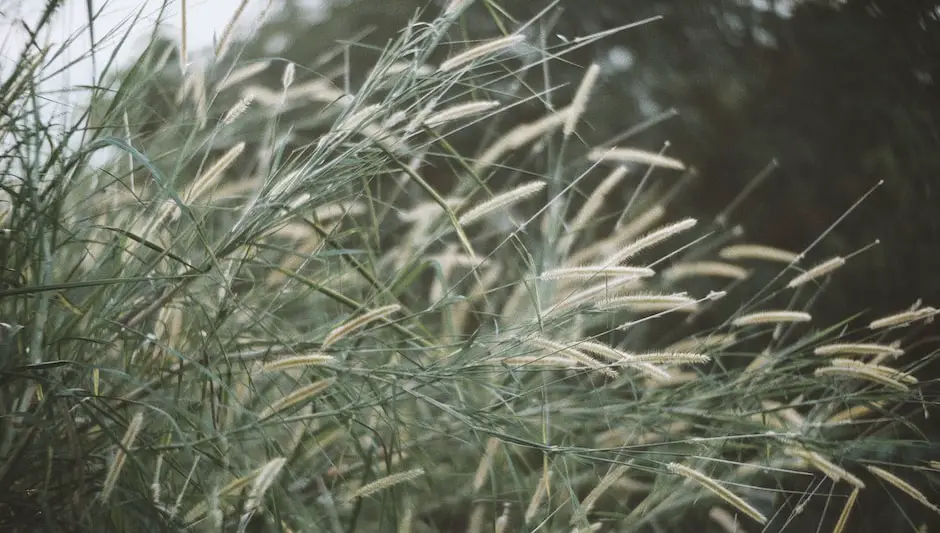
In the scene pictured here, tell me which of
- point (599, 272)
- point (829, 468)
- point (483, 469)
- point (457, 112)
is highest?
point (457, 112)

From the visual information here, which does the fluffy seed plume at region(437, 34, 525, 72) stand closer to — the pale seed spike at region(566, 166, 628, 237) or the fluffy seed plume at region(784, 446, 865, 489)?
the pale seed spike at region(566, 166, 628, 237)

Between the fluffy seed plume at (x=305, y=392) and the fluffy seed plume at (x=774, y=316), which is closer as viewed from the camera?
the fluffy seed plume at (x=305, y=392)

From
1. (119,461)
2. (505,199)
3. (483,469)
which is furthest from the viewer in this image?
(483,469)

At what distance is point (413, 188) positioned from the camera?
1.03 meters

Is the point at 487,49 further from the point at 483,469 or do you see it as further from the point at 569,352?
the point at 483,469

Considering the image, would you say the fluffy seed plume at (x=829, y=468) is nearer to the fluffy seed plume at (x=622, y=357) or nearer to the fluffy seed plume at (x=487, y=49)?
the fluffy seed plume at (x=622, y=357)

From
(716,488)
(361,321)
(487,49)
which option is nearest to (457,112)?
(487,49)

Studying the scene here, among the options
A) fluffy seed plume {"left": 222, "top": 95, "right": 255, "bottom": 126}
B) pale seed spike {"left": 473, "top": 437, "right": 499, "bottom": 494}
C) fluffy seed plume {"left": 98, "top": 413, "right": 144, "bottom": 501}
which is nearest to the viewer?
fluffy seed plume {"left": 98, "top": 413, "right": 144, "bottom": 501}

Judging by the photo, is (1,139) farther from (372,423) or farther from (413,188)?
(413,188)

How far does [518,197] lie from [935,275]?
0.87m

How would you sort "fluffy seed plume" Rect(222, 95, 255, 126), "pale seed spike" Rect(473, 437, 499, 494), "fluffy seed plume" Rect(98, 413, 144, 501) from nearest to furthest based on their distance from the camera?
"fluffy seed plume" Rect(98, 413, 144, 501)
"fluffy seed plume" Rect(222, 95, 255, 126)
"pale seed spike" Rect(473, 437, 499, 494)

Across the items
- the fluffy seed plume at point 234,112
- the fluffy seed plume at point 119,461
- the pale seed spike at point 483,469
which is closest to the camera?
the fluffy seed plume at point 119,461

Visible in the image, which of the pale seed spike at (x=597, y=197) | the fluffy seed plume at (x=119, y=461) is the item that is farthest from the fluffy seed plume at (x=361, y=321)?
the pale seed spike at (x=597, y=197)

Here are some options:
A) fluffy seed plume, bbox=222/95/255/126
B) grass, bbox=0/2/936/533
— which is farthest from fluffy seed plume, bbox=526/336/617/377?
fluffy seed plume, bbox=222/95/255/126
